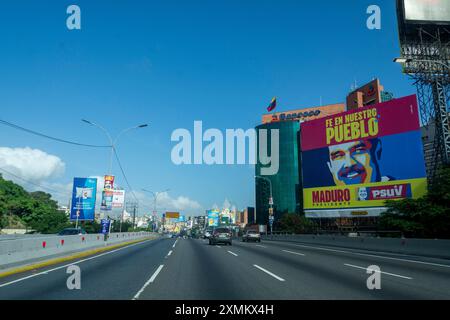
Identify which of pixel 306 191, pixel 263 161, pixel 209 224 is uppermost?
pixel 263 161

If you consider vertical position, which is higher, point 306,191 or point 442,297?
point 306,191

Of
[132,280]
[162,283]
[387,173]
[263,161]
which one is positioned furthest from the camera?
[263,161]

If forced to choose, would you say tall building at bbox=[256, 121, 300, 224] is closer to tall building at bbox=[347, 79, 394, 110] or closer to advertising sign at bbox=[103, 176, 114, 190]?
tall building at bbox=[347, 79, 394, 110]

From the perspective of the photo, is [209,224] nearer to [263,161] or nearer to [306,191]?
[263,161]

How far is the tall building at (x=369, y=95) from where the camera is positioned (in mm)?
95625

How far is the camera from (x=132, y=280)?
9.18 meters

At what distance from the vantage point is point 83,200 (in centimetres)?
4506

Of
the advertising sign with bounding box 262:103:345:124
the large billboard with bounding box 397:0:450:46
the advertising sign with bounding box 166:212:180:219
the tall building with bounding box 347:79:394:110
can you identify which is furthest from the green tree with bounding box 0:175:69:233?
the tall building with bounding box 347:79:394:110

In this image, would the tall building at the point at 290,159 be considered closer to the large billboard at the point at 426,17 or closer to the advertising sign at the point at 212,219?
the advertising sign at the point at 212,219

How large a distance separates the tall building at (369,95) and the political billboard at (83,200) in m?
81.8
